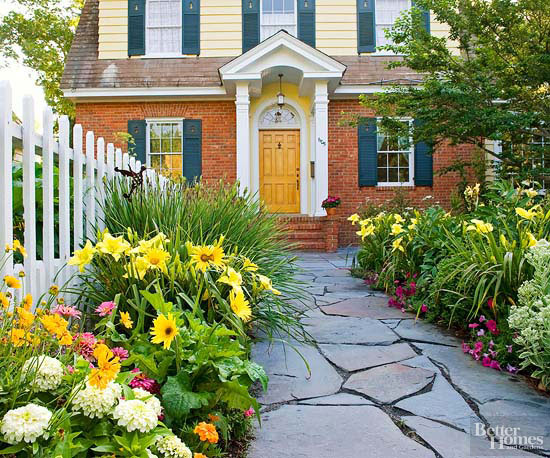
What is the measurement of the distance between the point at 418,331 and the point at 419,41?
616 centimetres

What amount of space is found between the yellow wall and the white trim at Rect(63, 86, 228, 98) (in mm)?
1117

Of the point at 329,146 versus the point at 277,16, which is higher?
the point at 277,16

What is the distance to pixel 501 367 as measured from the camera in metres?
2.73

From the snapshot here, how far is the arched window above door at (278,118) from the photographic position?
11.9 meters

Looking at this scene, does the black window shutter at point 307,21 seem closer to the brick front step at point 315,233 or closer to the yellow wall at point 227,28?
the yellow wall at point 227,28

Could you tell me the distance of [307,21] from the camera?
11.8m

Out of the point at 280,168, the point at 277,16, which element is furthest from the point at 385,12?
the point at 280,168

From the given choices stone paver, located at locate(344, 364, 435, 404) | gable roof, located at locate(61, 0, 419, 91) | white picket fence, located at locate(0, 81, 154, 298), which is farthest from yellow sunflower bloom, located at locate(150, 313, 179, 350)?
gable roof, located at locate(61, 0, 419, 91)

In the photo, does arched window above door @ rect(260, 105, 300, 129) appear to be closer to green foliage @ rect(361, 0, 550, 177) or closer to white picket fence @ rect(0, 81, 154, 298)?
green foliage @ rect(361, 0, 550, 177)

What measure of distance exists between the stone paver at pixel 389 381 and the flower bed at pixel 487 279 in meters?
0.42

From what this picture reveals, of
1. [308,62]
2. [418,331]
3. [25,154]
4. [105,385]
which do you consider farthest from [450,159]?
[105,385]

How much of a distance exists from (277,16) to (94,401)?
11.8 meters

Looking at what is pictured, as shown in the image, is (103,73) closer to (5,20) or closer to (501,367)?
(5,20)

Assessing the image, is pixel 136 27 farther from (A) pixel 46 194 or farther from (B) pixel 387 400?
(B) pixel 387 400
